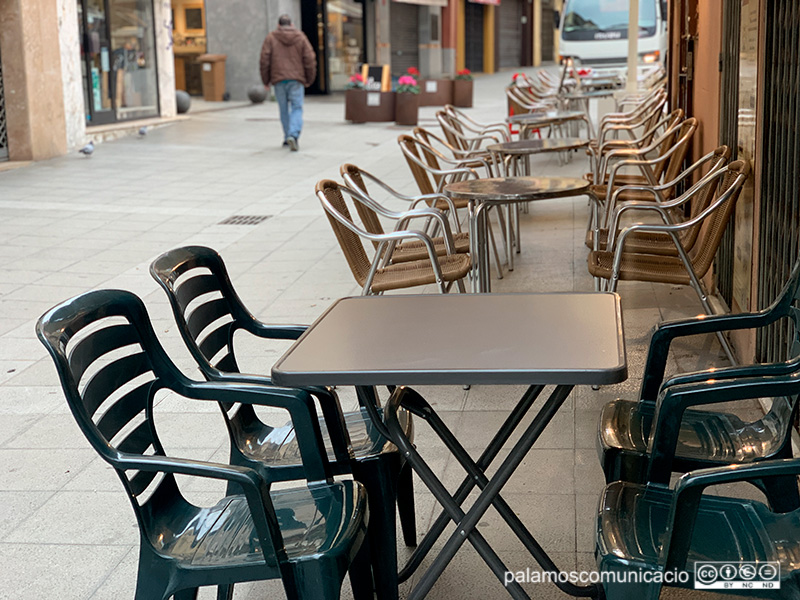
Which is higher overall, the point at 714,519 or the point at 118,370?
the point at 118,370

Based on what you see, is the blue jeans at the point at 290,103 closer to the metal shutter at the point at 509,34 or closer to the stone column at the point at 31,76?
Result: the stone column at the point at 31,76

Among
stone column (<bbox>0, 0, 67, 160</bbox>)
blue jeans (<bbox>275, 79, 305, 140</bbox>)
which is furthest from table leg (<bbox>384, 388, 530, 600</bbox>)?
blue jeans (<bbox>275, 79, 305, 140</bbox>)

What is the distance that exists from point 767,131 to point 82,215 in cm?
633

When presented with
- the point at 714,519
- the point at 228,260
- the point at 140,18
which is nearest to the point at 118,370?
the point at 714,519

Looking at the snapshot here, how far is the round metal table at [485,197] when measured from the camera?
4.64 metres

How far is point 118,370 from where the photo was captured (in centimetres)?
223

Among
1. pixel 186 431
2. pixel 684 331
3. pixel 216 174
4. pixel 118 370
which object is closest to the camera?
pixel 118 370

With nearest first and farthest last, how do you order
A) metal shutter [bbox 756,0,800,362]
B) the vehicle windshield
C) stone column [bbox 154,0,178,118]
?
metal shutter [bbox 756,0,800,362] < stone column [bbox 154,0,178,118] < the vehicle windshield

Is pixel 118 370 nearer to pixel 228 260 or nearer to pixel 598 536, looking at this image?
pixel 598 536

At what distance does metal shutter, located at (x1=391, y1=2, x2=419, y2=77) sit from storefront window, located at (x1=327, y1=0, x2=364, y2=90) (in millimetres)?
1428

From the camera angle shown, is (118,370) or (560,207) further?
(560,207)

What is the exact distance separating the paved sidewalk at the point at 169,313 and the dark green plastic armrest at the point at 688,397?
51cm

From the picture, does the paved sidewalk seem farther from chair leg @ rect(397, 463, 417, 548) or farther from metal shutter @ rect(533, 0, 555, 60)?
metal shutter @ rect(533, 0, 555, 60)

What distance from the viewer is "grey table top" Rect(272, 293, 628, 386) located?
6.36 feet
